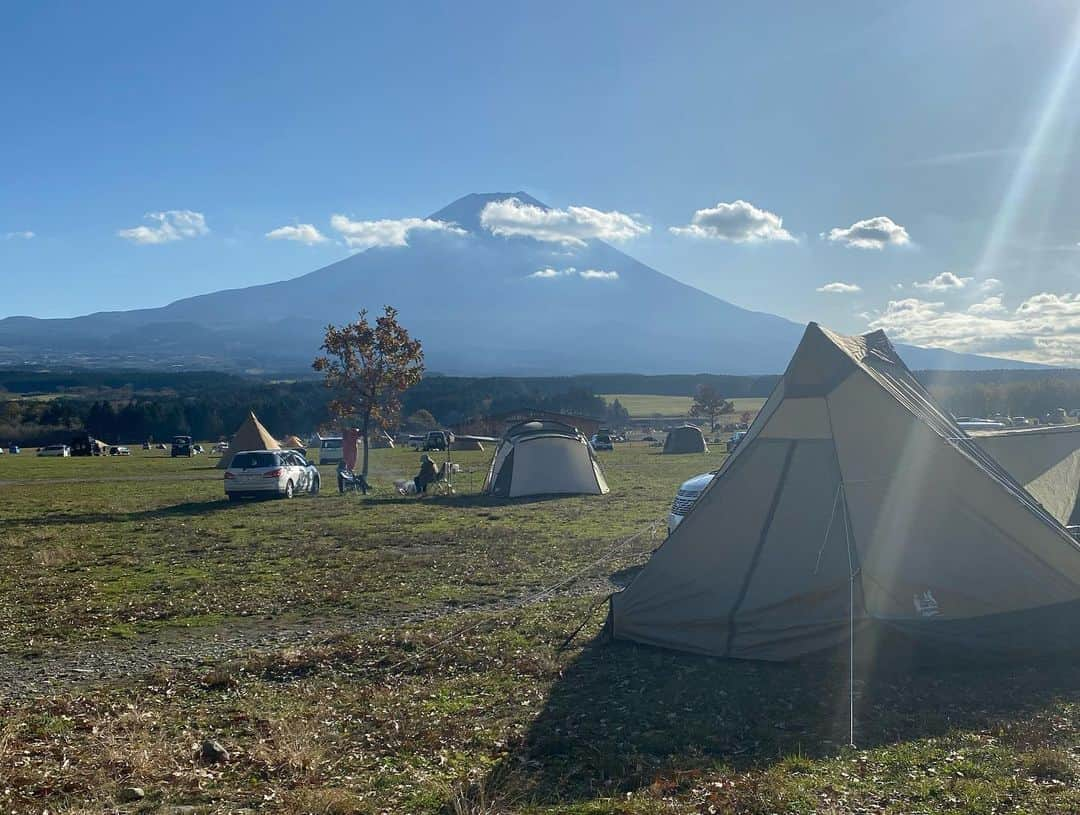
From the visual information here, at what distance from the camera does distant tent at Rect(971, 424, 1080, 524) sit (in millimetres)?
11938

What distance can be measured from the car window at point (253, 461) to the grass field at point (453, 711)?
13.2 m

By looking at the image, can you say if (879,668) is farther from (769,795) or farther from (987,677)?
(769,795)

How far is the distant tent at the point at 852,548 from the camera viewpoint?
8.18 m

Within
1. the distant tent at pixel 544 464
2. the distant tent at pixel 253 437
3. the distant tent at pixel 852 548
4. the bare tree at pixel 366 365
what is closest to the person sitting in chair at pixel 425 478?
the distant tent at pixel 544 464

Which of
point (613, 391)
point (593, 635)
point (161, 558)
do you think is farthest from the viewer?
point (613, 391)

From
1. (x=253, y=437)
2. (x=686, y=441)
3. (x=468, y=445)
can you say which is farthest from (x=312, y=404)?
(x=253, y=437)

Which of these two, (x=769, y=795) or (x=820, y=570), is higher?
(x=820, y=570)

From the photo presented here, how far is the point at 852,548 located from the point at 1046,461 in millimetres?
5678

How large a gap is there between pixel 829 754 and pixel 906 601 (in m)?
2.58

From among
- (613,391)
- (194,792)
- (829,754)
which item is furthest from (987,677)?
(613,391)

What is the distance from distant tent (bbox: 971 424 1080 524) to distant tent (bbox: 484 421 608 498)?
15209 millimetres

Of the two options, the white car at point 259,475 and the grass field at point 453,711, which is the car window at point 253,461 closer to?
the white car at point 259,475

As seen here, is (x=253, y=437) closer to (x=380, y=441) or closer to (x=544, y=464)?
(x=544, y=464)

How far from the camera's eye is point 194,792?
A: 18.5 ft
